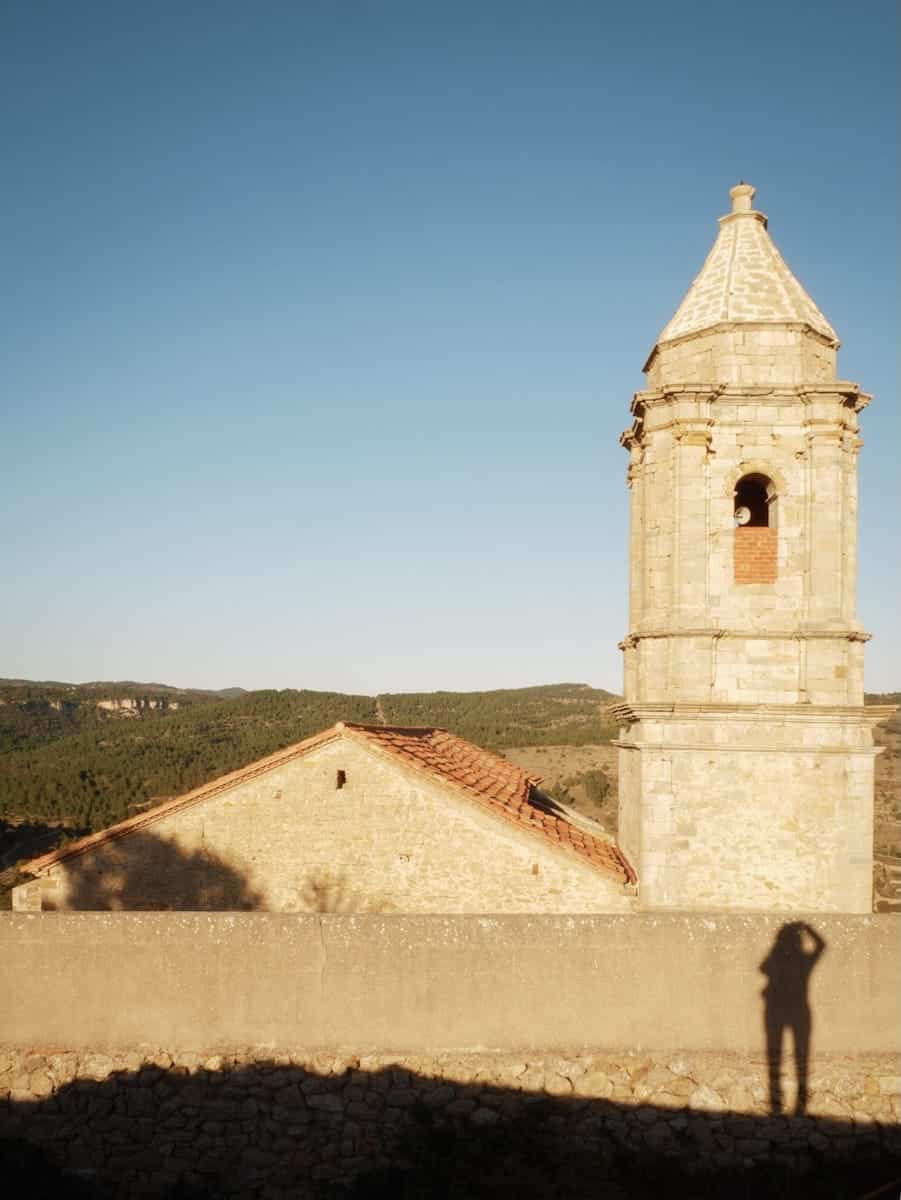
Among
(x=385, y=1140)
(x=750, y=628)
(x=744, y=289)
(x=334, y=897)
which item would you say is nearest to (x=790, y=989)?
(x=385, y=1140)

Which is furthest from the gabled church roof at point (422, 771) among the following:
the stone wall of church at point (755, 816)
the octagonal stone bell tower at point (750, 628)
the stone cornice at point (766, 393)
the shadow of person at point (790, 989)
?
the stone cornice at point (766, 393)

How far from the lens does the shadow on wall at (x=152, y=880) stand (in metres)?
9.55

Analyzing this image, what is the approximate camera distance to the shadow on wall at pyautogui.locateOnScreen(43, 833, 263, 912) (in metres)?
9.55

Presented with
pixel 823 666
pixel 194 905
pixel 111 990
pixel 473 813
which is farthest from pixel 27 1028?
pixel 823 666

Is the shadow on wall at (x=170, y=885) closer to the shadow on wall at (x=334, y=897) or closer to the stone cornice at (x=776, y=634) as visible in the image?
the shadow on wall at (x=334, y=897)

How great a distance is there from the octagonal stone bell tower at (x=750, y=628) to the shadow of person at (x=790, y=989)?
1895 millimetres

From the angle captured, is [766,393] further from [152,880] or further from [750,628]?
[152,880]

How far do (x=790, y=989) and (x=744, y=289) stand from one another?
797 centimetres

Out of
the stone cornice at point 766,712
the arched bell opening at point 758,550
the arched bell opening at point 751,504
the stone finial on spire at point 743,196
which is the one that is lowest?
the stone cornice at point 766,712

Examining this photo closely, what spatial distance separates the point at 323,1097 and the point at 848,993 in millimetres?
4808

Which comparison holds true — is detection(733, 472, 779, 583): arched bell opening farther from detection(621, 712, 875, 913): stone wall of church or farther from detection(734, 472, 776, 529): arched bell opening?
detection(621, 712, 875, 913): stone wall of church

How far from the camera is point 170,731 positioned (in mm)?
58062

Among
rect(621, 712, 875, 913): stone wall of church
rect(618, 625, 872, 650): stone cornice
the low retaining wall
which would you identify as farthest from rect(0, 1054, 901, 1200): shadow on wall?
rect(618, 625, 872, 650): stone cornice

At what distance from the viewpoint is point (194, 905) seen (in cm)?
951
